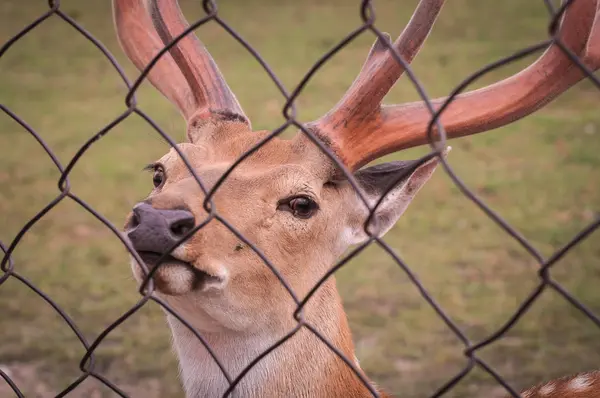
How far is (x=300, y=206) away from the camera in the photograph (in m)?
2.64

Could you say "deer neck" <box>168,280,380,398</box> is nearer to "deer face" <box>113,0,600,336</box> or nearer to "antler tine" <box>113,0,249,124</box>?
"deer face" <box>113,0,600,336</box>

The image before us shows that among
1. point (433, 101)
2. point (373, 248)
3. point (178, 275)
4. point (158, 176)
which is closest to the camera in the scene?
point (178, 275)

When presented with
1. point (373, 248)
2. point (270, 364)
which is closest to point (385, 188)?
point (270, 364)

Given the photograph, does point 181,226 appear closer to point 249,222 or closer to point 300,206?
point 249,222

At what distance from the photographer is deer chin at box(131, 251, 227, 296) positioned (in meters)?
2.12

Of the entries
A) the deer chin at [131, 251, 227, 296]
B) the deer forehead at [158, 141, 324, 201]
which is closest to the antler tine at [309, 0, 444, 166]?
the deer forehead at [158, 141, 324, 201]

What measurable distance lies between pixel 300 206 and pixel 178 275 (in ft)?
2.02

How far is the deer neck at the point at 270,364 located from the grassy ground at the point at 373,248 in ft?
4.50

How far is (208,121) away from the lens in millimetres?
2867

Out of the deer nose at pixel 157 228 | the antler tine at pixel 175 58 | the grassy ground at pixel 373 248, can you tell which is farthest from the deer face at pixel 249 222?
the grassy ground at pixel 373 248

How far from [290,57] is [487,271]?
5443mm

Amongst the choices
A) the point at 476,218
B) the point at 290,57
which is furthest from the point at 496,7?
the point at 476,218

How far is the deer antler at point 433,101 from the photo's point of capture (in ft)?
6.63

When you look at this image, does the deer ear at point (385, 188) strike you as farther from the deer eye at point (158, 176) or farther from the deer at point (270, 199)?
the deer eye at point (158, 176)
